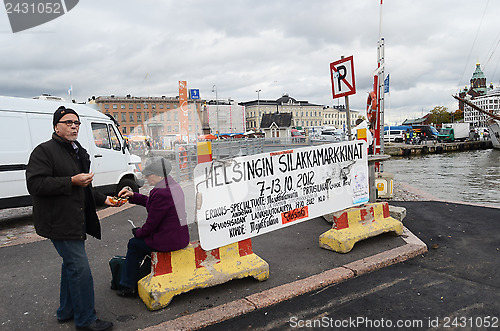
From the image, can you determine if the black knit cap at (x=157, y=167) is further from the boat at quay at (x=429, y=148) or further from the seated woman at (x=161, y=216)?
the boat at quay at (x=429, y=148)

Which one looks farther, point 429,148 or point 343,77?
point 429,148

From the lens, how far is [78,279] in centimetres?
311

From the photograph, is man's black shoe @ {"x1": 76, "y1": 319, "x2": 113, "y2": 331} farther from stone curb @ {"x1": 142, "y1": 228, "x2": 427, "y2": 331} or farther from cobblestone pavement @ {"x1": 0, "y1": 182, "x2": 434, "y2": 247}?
cobblestone pavement @ {"x1": 0, "y1": 182, "x2": 434, "y2": 247}

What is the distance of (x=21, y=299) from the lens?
3896mm

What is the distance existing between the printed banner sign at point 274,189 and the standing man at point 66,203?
1220 mm

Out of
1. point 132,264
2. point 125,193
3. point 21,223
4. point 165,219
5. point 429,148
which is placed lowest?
point 429,148

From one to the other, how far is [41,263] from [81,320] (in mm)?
2461

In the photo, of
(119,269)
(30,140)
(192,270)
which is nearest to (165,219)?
(192,270)

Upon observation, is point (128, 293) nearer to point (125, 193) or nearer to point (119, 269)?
point (119, 269)

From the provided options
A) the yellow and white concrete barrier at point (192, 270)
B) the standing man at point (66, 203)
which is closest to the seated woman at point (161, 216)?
the yellow and white concrete barrier at point (192, 270)

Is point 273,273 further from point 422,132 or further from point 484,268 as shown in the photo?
point 422,132

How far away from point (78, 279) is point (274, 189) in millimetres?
2531

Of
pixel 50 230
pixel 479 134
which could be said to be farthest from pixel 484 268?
pixel 479 134

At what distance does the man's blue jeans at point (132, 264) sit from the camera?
146 inches
